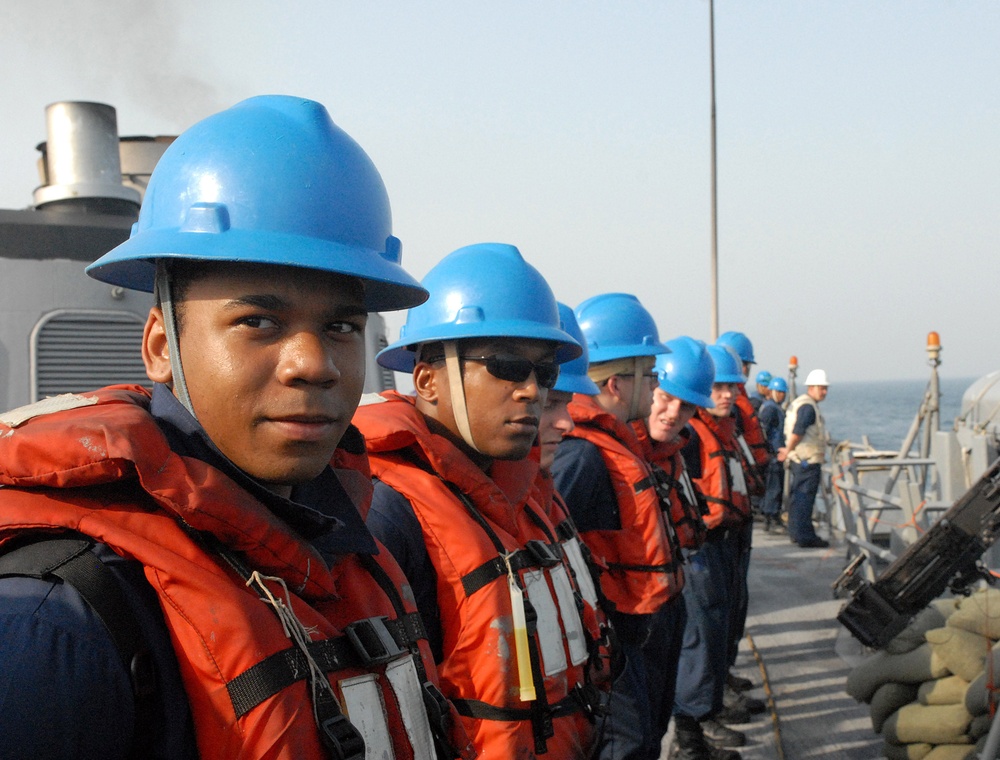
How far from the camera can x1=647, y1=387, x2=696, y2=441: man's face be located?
5.68 metres

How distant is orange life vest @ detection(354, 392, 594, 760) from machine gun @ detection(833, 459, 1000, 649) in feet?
10.7

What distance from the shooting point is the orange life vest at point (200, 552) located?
1.26 m

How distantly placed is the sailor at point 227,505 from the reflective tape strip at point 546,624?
855 millimetres

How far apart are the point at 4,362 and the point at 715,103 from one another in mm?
14561

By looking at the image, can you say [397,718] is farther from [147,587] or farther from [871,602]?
[871,602]

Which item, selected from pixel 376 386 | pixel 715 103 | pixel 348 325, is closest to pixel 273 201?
pixel 348 325

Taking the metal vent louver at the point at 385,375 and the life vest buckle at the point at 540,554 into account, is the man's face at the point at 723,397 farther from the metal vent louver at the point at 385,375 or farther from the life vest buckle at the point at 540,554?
the life vest buckle at the point at 540,554

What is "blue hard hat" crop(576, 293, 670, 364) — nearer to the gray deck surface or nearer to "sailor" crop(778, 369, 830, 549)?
the gray deck surface

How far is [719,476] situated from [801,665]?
73.8 inches

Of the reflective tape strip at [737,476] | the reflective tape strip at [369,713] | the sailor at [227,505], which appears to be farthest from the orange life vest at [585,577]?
the reflective tape strip at [737,476]

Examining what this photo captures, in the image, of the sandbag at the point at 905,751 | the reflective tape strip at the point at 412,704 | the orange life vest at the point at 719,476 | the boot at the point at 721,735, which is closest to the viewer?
the reflective tape strip at the point at 412,704

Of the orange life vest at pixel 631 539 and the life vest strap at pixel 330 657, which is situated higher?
the life vest strap at pixel 330 657

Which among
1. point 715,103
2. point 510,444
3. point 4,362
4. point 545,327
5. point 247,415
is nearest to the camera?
point 247,415

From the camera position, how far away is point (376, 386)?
5.93m
